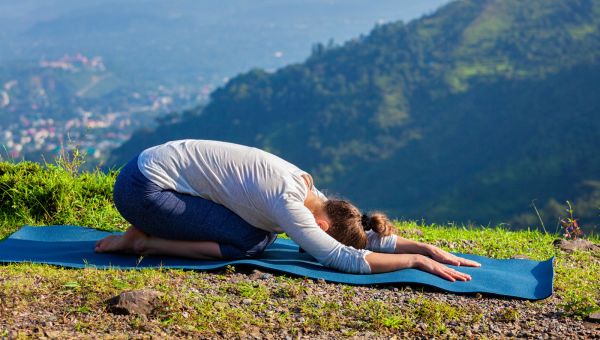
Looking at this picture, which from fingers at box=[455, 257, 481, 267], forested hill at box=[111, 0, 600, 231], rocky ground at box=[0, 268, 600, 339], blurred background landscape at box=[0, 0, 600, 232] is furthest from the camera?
forested hill at box=[111, 0, 600, 231]

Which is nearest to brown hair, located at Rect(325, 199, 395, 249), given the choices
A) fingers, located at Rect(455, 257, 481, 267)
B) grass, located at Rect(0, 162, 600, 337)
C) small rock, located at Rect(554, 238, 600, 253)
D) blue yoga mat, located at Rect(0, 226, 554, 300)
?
blue yoga mat, located at Rect(0, 226, 554, 300)

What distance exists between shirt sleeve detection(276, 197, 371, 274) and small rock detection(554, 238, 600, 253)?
245cm

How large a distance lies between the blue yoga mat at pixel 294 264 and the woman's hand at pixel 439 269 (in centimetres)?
4

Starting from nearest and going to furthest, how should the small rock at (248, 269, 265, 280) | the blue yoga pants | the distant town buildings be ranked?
the small rock at (248, 269, 265, 280), the blue yoga pants, the distant town buildings

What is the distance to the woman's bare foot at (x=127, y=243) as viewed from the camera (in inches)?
217

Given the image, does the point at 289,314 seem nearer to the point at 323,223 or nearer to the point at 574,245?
the point at 323,223

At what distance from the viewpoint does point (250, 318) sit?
14.0ft

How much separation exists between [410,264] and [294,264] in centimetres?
83

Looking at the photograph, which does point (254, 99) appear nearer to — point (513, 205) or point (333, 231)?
point (513, 205)

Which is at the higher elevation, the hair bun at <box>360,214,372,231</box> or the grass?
the hair bun at <box>360,214,372,231</box>

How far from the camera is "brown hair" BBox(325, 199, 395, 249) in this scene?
5199mm

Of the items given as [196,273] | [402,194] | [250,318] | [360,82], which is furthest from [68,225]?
[360,82]

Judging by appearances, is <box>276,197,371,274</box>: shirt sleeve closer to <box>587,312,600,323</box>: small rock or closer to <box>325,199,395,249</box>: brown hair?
<box>325,199,395,249</box>: brown hair

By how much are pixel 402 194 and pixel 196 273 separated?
73.2m
